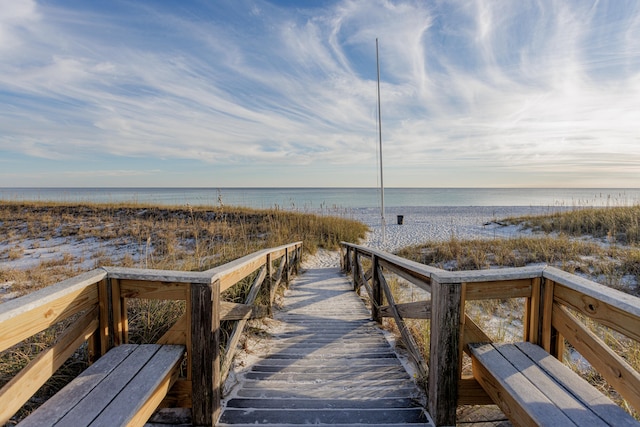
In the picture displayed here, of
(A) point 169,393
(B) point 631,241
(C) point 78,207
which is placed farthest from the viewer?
(C) point 78,207

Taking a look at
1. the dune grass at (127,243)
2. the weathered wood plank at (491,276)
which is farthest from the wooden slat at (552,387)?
the dune grass at (127,243)

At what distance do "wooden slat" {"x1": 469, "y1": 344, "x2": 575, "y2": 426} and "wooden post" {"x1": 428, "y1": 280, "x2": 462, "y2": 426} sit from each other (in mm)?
140

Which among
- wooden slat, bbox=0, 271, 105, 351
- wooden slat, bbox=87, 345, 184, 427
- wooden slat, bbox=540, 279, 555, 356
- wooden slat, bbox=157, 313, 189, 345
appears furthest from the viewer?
wooden slat, bbox=157, 313, 189, 345

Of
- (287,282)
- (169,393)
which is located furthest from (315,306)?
(169,393)

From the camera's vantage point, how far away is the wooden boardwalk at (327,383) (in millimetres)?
1928

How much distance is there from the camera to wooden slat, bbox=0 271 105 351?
4.01 ft

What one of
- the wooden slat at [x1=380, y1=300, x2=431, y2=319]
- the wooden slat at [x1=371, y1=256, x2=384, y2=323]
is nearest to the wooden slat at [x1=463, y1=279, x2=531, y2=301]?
the wooden slat at [x1=380, y1=300, x2=431, y2=319]

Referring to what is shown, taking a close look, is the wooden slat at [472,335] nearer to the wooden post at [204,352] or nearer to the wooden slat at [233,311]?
the wooden post at [204,352]

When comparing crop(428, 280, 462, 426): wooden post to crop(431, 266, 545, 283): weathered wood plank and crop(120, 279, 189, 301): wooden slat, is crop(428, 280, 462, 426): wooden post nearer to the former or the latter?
crop(431, 266, 545, 283): weathered wood plank

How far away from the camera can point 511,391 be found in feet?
4.91

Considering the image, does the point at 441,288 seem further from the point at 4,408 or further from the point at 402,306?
the point at 4,408

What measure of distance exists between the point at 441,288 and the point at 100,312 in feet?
6.54

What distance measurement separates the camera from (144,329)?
8.84ft

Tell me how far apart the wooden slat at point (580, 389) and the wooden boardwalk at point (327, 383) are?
2.41 ft
